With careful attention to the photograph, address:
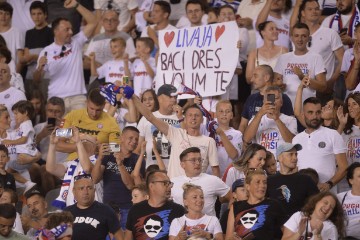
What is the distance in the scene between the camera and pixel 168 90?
1822 cm

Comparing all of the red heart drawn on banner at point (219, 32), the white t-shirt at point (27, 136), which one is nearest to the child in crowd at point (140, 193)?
the white t-shirt at point (27, 136)

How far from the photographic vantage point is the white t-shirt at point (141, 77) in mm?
20469

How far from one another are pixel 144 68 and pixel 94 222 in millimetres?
5097

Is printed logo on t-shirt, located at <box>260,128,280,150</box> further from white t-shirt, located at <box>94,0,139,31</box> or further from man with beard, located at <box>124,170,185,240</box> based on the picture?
white t-shirt, located at <box>94,0,139,31</box>

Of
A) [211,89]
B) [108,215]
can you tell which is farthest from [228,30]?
[108,215]

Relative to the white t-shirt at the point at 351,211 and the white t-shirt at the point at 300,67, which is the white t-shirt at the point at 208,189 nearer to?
the white t-shirt at the point at 351,211

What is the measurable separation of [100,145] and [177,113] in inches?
44.6

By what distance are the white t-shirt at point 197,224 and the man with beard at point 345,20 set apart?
514 cm

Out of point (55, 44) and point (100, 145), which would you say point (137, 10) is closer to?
point (55, 44)

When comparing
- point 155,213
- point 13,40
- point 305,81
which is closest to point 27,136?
point 13,40

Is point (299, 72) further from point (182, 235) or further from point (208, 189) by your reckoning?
point (182, 235)

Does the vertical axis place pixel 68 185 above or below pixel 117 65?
below

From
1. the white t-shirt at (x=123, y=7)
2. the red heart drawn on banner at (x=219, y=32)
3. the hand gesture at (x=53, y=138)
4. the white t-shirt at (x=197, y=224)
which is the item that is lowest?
the white t-shirt at (x=197, y=224)

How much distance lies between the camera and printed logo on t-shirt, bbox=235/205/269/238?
15672mm
